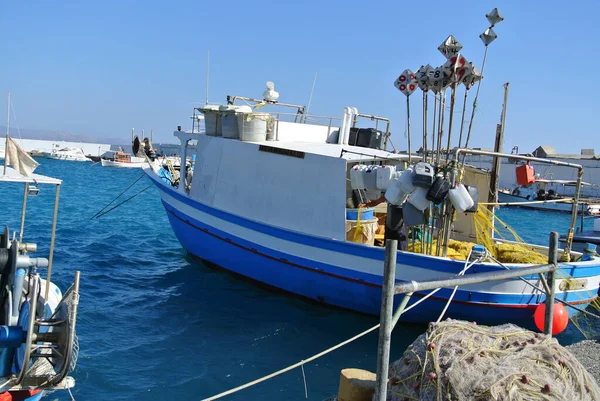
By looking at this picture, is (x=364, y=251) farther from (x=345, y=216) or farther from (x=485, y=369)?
(x=485, y=369)

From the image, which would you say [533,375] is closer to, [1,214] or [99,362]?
[99,362]

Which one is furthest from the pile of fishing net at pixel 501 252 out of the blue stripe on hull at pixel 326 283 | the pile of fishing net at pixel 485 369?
the pile of fishing net at pixel 485 369

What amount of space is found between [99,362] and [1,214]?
14.7 m

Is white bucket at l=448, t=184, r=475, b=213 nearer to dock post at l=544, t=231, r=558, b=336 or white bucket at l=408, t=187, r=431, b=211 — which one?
white bucket at l=408, t=187, r=431, b=211

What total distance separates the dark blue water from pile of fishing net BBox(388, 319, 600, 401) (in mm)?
3341

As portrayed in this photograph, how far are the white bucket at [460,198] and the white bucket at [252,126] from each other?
498 cm

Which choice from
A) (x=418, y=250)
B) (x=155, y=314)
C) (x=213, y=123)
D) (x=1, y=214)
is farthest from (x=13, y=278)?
(x=1, y=214)

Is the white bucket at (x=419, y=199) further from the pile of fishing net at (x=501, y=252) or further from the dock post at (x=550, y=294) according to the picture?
the dock post at (x=550, y=294)

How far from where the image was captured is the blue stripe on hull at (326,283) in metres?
9.07

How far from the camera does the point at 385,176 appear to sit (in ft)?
32.0

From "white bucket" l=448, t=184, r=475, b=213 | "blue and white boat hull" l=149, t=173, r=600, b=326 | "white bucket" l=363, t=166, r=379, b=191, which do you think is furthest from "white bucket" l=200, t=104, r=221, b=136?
"white bucket" l=448, t=184, r=475, b=213

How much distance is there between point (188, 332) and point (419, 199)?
174 inches

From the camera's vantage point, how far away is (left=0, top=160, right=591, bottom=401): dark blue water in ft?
23.7

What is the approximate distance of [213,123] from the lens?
42.2 ft
